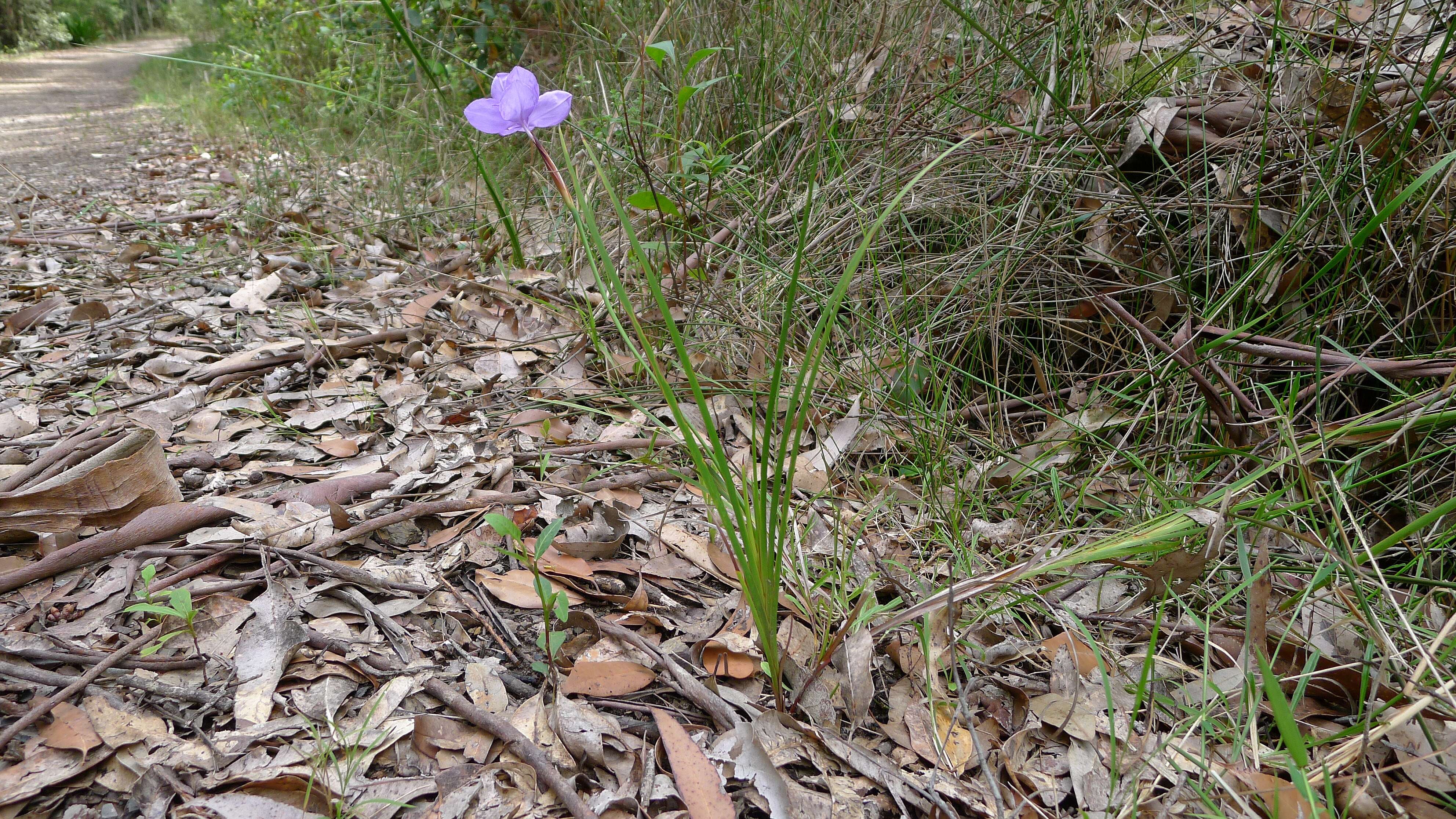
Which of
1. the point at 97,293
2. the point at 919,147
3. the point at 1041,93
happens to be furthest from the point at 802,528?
the point at 97,293

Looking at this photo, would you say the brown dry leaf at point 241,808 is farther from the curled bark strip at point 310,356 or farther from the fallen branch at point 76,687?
the curled bark strip at point 310,356

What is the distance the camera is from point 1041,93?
1903mm

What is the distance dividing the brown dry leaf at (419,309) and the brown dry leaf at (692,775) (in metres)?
1.51

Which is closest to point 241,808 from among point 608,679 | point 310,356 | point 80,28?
point 608,679

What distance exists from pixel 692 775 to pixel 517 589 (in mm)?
439

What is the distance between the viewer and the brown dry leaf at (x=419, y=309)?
2.16 m

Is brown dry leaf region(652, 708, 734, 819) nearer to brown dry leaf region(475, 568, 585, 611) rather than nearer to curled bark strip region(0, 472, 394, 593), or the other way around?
brown dry leaf region(475, 568, 585, 611)

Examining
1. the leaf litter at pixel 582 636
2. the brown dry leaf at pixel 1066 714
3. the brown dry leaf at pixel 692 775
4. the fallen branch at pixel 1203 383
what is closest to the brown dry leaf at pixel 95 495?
the leaf litter at pixel 582 636

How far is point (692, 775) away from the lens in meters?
0.96

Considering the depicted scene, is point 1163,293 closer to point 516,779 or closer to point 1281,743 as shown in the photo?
point 1281,743

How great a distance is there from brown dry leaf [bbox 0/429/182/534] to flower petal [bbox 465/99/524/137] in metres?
0.83

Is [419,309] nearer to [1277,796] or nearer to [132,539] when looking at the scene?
[132,539]

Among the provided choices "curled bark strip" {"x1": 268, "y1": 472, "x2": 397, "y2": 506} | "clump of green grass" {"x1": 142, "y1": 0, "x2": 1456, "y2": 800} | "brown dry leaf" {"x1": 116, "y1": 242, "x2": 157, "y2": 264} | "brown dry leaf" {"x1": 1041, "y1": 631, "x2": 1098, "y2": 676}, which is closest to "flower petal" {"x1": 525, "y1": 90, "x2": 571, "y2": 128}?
"clump of green grass" {"x1": 142, "y1": 0, "x2": 1456, "y2": 800}

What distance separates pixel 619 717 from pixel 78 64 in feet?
58.1
